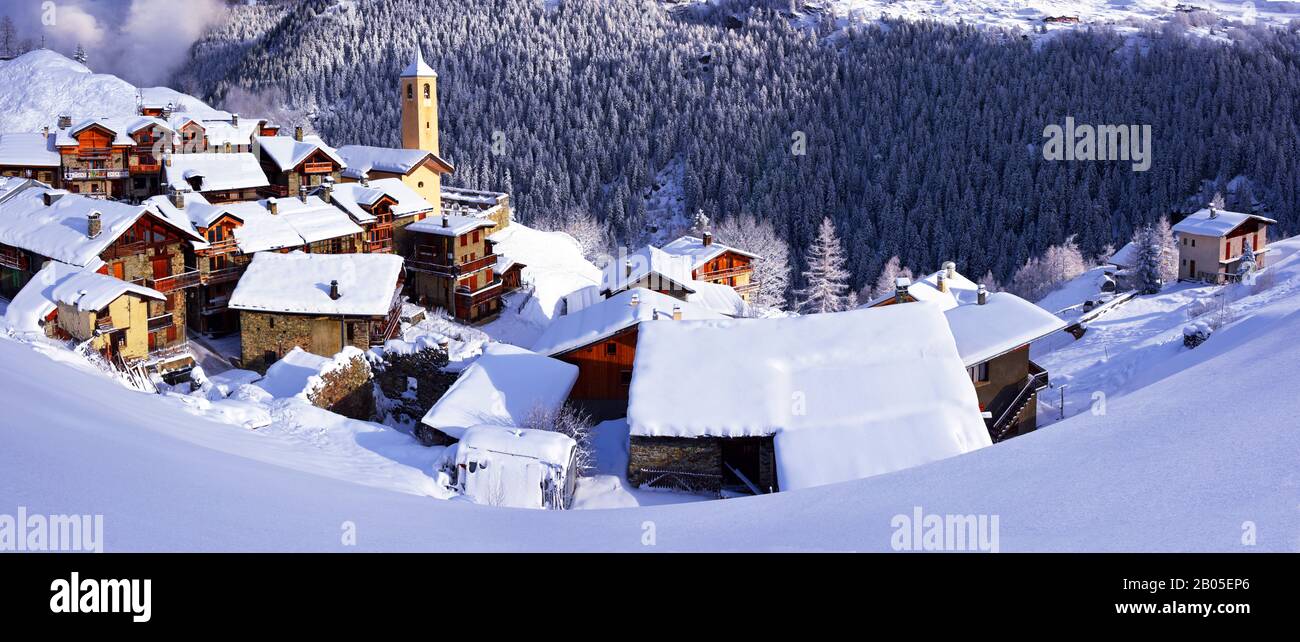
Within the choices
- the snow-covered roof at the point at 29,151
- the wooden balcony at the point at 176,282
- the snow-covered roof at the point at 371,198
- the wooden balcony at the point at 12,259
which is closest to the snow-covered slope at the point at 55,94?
the snow-covered roof at the point at 29,151

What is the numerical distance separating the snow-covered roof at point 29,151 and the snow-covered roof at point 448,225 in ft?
56.7

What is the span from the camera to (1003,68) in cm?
13975

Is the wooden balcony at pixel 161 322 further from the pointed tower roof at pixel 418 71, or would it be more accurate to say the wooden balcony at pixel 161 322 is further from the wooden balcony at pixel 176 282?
the pointed tower roof at pixel 418 71

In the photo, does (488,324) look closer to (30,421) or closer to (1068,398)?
(1068,398)

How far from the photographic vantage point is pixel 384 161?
60812 mm

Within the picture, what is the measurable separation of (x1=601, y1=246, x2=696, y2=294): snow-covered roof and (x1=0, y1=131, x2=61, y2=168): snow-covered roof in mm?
27308

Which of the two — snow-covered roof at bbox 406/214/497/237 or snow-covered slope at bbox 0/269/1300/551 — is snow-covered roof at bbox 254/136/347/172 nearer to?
snow-covered roof at bbox 406/214/497/237

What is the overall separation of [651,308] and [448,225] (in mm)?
18960

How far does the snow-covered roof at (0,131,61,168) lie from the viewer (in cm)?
4706

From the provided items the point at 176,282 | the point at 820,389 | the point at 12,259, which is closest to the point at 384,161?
the point at 176,282

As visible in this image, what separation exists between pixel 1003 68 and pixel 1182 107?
2324cm

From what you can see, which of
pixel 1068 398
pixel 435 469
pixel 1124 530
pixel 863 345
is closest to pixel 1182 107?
pixel 1068 398

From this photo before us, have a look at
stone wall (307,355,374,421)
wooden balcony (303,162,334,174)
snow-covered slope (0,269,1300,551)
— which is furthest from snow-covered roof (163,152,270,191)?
snow-covered slope (0,269,1300,551)

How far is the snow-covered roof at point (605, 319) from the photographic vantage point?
97.8 ft
